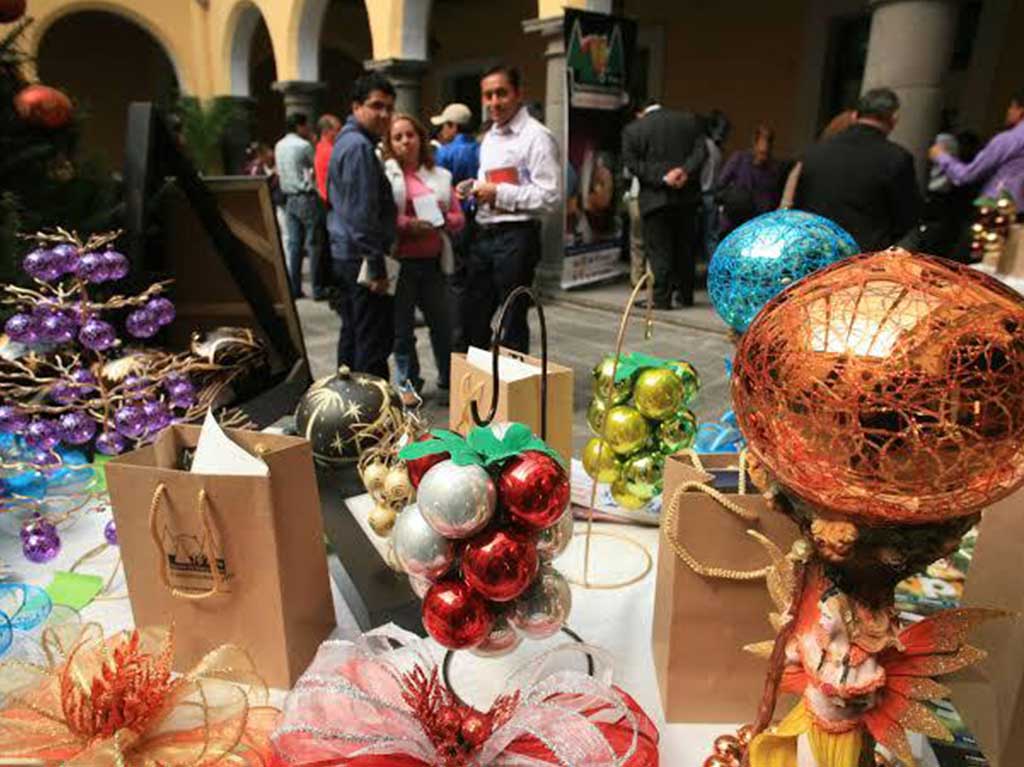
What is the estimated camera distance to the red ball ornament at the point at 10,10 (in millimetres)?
1280

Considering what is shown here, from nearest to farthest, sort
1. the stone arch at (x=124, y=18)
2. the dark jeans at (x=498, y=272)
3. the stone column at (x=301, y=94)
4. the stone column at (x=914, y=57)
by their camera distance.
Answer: the dark jeans at (x=498, y=272), the stone column at (x=914, y=57), the stone column at (x=301, y=94), the stone arch at (x=124, y=18)

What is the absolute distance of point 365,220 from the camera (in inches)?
92.4

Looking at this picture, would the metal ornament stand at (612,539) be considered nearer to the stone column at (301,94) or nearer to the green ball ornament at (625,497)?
the green ball ornament at (625,497)

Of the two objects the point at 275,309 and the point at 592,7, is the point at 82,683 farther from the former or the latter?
the point at 592,7

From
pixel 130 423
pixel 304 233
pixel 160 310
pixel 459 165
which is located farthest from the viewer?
pixel 304 233

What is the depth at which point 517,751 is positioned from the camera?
0.57 m

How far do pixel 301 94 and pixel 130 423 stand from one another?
774 cm

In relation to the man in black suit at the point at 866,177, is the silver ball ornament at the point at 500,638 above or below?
below

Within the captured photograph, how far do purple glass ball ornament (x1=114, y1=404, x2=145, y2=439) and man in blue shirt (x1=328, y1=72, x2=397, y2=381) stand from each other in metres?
1.50

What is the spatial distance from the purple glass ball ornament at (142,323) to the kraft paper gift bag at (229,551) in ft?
1.16

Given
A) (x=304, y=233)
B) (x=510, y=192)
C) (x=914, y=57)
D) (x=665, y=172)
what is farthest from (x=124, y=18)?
(x=914, y=57)

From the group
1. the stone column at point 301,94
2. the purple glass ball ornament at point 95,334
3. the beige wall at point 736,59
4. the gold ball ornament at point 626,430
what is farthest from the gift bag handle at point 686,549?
the stone column at point 301,94

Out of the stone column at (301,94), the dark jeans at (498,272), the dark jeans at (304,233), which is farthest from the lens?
the stone column at (301,94)

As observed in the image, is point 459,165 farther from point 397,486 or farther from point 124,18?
point 124,18
